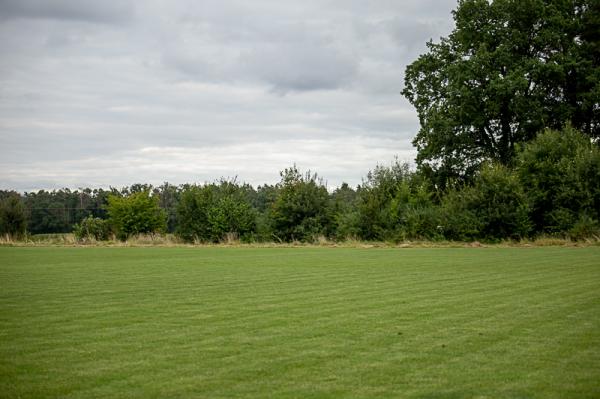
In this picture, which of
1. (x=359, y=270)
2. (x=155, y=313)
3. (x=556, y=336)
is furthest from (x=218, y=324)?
(x=359, y=270)

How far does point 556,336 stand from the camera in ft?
25.4

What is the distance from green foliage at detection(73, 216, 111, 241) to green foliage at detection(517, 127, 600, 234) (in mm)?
31781

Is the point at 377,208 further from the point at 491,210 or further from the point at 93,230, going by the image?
the point at 93,230

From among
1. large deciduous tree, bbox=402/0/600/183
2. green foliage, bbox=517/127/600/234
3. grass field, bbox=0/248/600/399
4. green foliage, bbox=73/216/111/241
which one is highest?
large deciduous tree, bbox=402/0/600/183

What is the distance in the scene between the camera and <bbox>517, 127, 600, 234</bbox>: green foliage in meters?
33.0

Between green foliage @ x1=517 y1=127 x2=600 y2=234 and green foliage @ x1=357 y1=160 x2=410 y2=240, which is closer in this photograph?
green foliage @ x1=517 y1=127 x2=600 y2=234

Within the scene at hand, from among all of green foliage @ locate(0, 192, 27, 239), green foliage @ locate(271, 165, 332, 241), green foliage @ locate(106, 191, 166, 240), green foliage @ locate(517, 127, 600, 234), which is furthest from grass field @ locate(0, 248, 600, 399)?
green foliage @ locate(0, 192, 27, 239)

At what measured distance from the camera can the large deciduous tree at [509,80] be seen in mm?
39844

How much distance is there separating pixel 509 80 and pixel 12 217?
136 ft

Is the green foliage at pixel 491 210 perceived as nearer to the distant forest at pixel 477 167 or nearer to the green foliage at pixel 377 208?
the distant forest at pixel 477 167

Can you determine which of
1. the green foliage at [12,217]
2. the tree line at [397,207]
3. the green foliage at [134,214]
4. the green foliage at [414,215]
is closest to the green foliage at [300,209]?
the tree line at [397,207]

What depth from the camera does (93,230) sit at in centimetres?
4834

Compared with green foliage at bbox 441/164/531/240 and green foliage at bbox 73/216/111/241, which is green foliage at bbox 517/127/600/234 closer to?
green foliage at bbox 441/164/531/240

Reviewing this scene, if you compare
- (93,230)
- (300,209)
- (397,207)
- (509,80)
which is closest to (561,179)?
(509,80)
